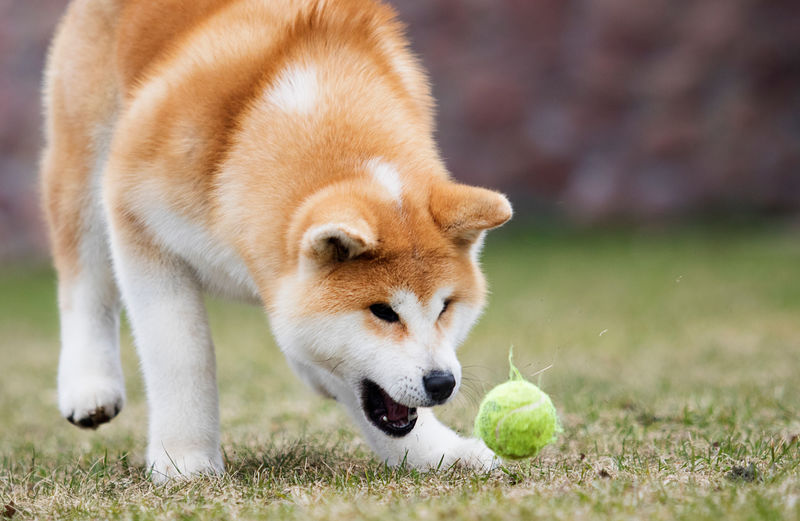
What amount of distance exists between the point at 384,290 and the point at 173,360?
0.78 m

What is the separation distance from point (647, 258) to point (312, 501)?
7904 millimetres

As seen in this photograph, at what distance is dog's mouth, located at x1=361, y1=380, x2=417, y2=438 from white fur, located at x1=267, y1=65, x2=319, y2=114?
86cm

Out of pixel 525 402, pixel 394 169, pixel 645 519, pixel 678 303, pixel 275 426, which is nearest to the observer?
pixel 645 519

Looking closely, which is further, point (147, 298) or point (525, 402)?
point (147, 298)

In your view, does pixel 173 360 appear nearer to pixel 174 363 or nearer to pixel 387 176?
pixel 174 363

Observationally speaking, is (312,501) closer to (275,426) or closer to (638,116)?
(275,426)

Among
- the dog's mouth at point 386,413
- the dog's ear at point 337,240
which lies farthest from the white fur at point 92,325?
the dog's ear at point 337,240

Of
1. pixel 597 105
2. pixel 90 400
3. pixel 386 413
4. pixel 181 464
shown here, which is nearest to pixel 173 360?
pixel 181 464

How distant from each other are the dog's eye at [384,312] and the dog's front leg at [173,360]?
2.20 ft

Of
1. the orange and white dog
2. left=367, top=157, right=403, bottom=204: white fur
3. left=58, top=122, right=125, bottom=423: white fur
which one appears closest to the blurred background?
left=58, top=122, right=125, bottom=423: white fur

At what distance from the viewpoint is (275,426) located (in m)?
3.93

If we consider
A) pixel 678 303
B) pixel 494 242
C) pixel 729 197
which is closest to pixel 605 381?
pixel 678 303

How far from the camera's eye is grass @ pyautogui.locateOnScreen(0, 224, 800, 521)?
2.36 metres

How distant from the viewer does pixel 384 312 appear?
2.67 meters
